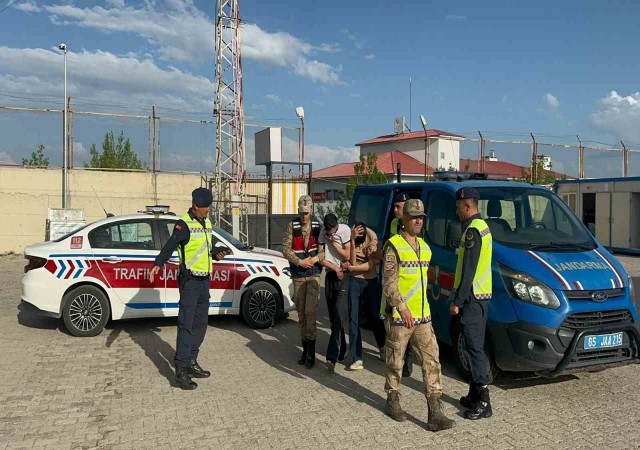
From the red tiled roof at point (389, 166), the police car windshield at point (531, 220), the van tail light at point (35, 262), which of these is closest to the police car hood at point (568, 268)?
the police car windshield at point (531, 220)

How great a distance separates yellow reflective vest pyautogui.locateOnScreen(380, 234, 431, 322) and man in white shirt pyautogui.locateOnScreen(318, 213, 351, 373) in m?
1.55

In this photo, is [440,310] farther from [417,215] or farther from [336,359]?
[417,215]

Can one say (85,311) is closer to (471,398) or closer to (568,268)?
(471,398)

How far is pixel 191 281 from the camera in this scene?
19.6 ft

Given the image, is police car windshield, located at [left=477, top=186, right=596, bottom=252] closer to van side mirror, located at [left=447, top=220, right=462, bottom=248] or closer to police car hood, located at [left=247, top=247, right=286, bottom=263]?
van side mirror, located at [left=447, top=220, right=462, bottom=248]

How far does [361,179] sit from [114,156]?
9111 millimetres

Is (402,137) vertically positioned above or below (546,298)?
above

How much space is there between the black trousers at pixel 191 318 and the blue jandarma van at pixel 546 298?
8.41 feet

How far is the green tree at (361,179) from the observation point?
20.4 m

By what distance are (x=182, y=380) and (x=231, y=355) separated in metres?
1.35

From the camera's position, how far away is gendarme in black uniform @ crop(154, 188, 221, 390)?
588 centimetres

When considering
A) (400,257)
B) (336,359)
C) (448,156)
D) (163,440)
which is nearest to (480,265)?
(400,257)

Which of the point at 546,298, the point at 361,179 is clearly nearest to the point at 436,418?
the point at 546,298

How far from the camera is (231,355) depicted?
7.13m
